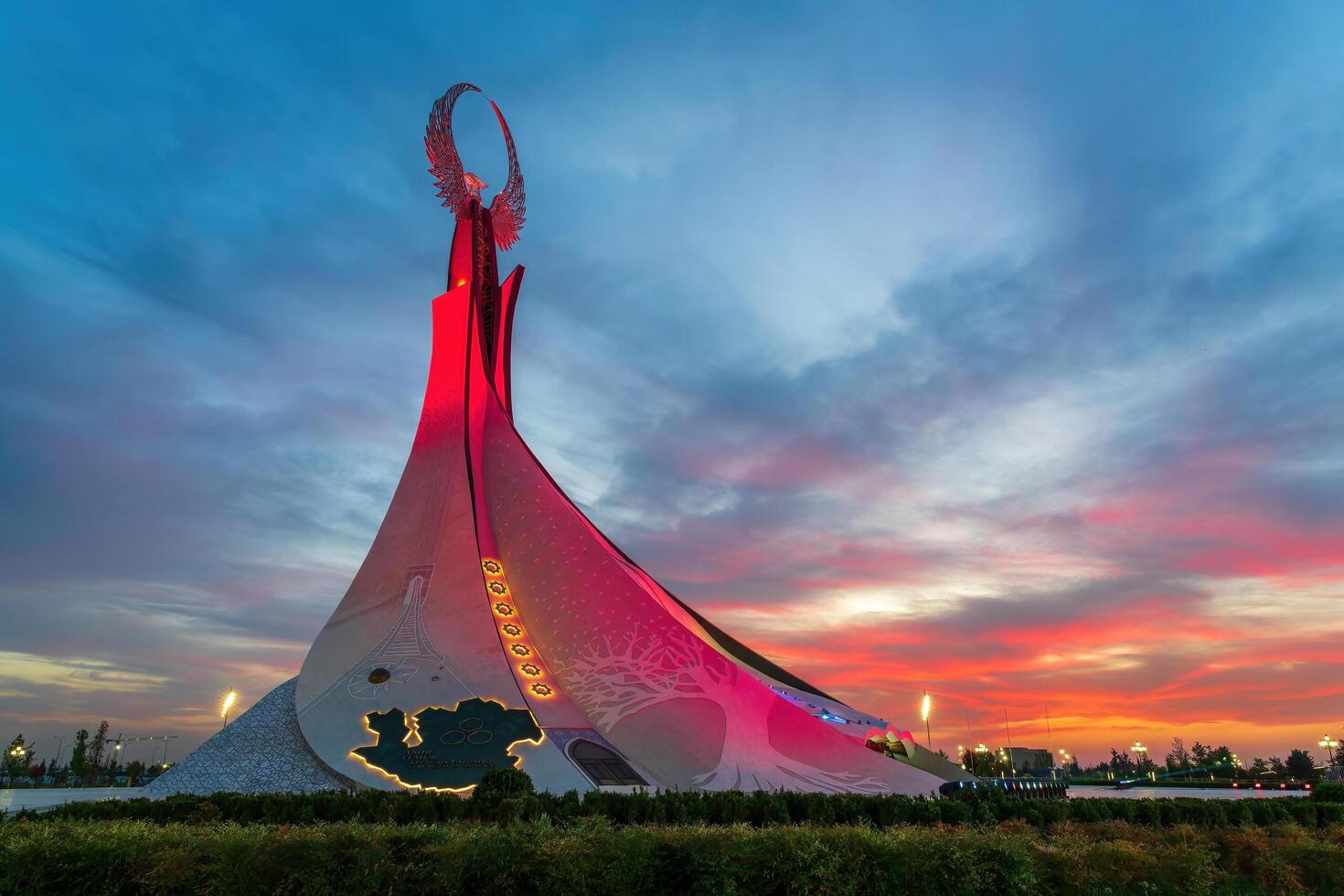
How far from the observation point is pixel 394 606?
15039mm

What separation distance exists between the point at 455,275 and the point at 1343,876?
59.2 feet

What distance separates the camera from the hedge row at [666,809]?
8523 millimetres

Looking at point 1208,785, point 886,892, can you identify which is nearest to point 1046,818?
point 886,892

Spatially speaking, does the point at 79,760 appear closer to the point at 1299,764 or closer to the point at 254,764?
the point at 254,764

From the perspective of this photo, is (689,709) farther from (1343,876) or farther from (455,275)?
(455,275)

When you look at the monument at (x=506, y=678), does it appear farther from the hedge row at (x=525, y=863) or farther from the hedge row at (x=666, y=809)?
the hedge row at (x=525, y=863)

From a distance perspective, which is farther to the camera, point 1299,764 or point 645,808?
point 1299,764

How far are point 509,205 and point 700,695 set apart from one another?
529 inches

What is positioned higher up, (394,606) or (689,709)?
(394,606)

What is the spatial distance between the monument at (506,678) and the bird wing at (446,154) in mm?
3299

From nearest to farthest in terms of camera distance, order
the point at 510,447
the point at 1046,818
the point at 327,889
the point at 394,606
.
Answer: the point at 327,889, the point at 1046,818, the point at 394,606, the point at 510,447

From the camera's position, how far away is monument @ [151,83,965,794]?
12414mm

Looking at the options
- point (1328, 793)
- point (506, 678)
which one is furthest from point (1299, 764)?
point (506, 678)

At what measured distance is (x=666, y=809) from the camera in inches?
338
